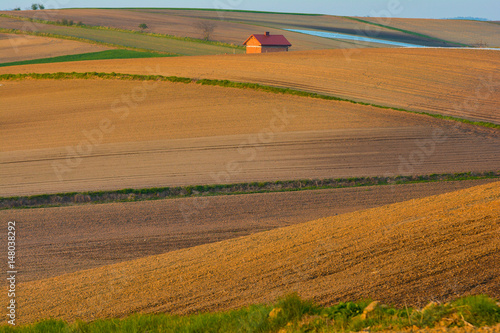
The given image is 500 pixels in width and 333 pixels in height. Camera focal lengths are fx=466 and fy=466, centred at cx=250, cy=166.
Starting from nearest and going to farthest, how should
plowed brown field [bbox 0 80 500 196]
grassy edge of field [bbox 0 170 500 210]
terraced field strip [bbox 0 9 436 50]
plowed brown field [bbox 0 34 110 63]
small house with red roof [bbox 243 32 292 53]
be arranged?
1. grassy edge of field [bbox 0 170 500 210]
2. plowed brown field [bbox 0 80 500 196]
3. plowed brown field [bbox 0 34 110 63]
4. small house with red roof [bbox 243 32 292 53]
5. terraced field strip [bbox 0 9 436 50]

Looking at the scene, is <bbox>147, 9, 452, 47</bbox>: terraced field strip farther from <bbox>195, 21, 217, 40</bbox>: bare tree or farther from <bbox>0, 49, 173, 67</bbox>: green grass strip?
<bbox>0, 49, 173, 67</bbox>: green grass strip

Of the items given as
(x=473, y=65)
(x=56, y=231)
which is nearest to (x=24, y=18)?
(x=473, y=65)

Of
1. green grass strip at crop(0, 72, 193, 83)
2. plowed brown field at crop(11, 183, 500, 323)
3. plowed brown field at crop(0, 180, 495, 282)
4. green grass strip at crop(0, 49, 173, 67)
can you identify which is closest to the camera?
plowed brown field at crop(11, 183, 500, 323)

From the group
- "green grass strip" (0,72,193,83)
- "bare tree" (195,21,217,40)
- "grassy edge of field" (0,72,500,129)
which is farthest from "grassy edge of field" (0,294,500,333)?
"bare tree" (195,21,217,40)

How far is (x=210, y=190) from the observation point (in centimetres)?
1803

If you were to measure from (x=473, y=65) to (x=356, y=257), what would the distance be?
119ft

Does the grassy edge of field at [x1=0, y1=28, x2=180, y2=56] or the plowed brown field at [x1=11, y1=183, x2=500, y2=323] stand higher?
the grassy edge of field at [x1=0, y1=28, x2=180, y2=56]

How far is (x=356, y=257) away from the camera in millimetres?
9242

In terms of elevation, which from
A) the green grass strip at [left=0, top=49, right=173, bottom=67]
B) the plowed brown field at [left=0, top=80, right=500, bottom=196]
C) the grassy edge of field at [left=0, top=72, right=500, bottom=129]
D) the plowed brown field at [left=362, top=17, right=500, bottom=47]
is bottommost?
the plowed brown field at [left=0, top=80, right=500, bottom=196]

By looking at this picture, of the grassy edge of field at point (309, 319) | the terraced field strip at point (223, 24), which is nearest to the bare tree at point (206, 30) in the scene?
the terraced field strip at point (223, 24)

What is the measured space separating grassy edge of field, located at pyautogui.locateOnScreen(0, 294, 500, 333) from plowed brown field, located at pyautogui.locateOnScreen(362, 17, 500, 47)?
83982 mm

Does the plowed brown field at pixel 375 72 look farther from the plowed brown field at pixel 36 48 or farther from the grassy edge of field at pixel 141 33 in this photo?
the grassy edge of field at pixel 141 33

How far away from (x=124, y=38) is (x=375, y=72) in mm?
43202

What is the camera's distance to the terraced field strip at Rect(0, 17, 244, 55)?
63.5m
